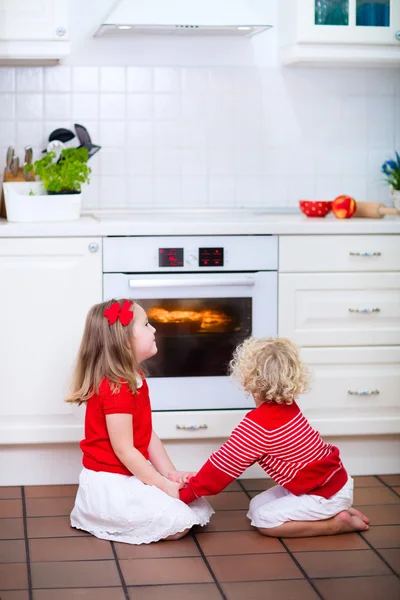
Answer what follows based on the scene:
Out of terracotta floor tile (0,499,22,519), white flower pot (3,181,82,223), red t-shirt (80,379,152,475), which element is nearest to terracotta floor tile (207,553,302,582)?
red t-shirt (80,379,152,475)

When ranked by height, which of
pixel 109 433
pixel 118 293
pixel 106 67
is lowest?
pixel 109 433

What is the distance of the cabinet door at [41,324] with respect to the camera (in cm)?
304

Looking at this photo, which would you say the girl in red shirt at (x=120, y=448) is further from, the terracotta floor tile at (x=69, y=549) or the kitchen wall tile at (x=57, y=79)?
the kitchen wall tile at (x=57, y=79)

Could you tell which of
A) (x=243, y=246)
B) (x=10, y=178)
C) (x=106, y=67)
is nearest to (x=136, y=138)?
(x=106, y=67)

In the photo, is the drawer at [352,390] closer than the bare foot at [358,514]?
No

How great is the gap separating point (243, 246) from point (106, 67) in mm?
1028

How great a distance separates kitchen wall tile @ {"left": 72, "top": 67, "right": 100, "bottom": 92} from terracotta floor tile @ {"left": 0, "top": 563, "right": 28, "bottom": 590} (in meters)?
1.92

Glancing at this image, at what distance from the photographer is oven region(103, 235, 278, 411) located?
3059 mm

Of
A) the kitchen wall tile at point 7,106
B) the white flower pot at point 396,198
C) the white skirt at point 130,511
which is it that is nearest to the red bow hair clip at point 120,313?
the white skirt at point 130,511

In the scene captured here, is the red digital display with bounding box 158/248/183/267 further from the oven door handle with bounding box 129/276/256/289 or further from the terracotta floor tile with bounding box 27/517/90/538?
the terracotta floor tile with bounding box 27/517/90/538

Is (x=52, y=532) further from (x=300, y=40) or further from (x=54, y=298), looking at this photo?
(x=300, y=40)

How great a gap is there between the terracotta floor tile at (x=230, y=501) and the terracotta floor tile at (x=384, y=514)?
354 mm

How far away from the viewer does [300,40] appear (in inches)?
135

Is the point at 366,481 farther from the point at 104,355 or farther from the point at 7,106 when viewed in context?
the point at 7,106
